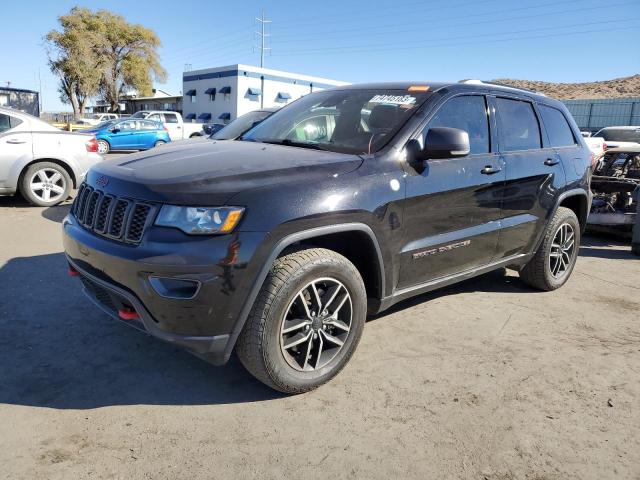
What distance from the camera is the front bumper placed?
2457 millimetres

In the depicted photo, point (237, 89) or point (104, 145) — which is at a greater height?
point (237, 89)

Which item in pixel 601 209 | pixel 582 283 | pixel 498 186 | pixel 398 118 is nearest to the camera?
pixel 398 118

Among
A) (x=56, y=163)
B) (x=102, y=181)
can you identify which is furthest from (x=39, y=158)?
(x=102, y=181)

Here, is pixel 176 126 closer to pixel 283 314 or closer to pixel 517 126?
pixel 517 126

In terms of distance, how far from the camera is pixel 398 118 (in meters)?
3.44

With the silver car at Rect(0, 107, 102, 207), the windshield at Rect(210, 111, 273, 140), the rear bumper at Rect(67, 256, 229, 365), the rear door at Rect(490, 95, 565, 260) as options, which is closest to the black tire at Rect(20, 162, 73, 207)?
the silver car at Rect(0, 107, 102, 207)

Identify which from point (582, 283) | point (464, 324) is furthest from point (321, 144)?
point (582, 283)

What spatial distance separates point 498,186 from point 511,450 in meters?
2.01

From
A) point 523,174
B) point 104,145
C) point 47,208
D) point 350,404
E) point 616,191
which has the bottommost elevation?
point 350,404

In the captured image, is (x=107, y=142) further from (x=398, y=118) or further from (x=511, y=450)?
(x=511, y=450)

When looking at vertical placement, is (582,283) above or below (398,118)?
below

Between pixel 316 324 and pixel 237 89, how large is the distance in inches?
1715

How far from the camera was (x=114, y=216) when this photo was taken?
2.76m

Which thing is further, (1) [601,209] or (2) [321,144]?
(1) [601,209]
